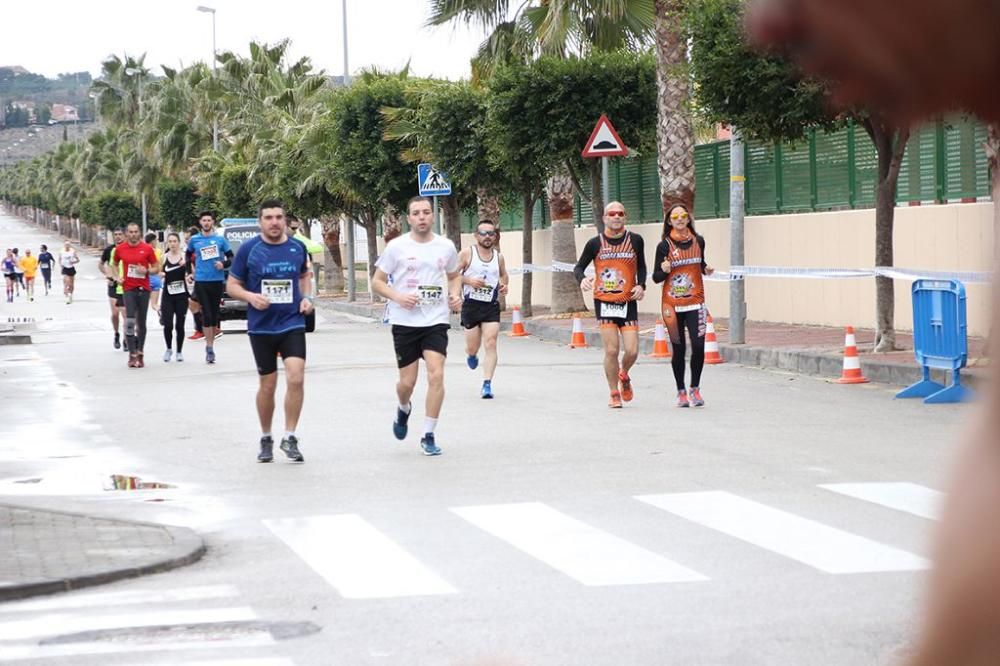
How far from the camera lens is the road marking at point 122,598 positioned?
721cm

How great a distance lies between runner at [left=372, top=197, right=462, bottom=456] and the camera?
41.1ft

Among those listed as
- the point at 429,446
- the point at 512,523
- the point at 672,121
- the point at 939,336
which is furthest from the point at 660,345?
the point at 512,523

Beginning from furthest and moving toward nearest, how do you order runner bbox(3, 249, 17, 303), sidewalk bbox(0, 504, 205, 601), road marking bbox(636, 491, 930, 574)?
runner bbox(3, 249, 17, 303) < road marking bbox(636, 491, 930, 574) < sidewalk bbox(0, 504, 205, 601)

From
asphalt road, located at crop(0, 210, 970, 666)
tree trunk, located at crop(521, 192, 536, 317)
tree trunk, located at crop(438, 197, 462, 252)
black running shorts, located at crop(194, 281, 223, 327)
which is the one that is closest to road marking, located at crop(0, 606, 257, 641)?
asphalt road, located at crop(0, 210, 970, 666)

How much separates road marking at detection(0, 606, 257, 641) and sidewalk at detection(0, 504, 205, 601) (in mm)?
520

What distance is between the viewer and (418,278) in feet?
42.0

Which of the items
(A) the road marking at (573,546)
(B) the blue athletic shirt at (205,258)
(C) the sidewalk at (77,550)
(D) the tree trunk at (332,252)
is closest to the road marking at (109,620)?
(C) the sidewalk at (77,550)

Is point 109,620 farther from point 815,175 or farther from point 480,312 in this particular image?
point 815,175

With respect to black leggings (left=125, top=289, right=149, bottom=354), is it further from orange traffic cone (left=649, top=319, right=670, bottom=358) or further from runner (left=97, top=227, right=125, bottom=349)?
orange traffic cone (left=649, top=319, right=670, bottom=358)

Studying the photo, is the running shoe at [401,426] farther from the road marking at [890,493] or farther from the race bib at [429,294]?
the road marking at [890,493]

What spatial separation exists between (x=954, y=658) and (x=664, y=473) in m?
10.3

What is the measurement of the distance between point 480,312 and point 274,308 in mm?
5572

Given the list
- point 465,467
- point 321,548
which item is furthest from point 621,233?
point 321,548

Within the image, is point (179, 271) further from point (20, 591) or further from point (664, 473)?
point (20, 591)
